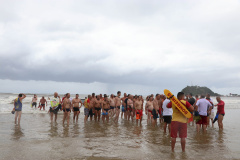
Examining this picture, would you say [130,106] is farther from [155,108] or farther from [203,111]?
[203,111]

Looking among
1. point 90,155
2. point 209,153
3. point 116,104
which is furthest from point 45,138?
point 116,104

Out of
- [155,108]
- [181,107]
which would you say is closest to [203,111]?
[155,108]

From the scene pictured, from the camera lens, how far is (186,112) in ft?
18.2

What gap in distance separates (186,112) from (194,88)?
307 feet

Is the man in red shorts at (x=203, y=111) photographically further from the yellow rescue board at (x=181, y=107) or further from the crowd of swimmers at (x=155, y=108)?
the yellow rescue board at (x=181, y=107)

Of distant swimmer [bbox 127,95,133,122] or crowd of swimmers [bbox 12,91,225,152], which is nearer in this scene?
crowd of swimmers [bbox 12,91,225,152]

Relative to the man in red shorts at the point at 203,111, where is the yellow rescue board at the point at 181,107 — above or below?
above

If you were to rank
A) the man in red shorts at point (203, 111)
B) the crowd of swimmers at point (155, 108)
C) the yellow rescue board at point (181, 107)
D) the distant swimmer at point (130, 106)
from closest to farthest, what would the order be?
the yellow rescue board at point (181, 107), the crowd of swimmers at point (155, 108), the man in red shorts at point (203, 111), the distant swimmer at point (130, 106)

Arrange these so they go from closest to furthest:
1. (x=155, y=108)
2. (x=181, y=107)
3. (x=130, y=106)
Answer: (x=181, y=107), (x=155, y=108), (x=130, y=106)

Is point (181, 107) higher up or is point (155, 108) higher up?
point (181, 107)

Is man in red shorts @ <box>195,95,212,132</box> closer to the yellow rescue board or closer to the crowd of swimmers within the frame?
the crowd of swimmers

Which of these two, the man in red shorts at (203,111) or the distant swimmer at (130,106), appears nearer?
the man in red shorts at (203,111)

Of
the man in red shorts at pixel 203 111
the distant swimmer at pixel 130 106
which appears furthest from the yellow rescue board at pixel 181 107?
the distant swimmer at pixel 130 106

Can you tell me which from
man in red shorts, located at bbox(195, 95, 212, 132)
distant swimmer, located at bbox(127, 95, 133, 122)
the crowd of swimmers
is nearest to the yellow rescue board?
the crowd of swimmers
